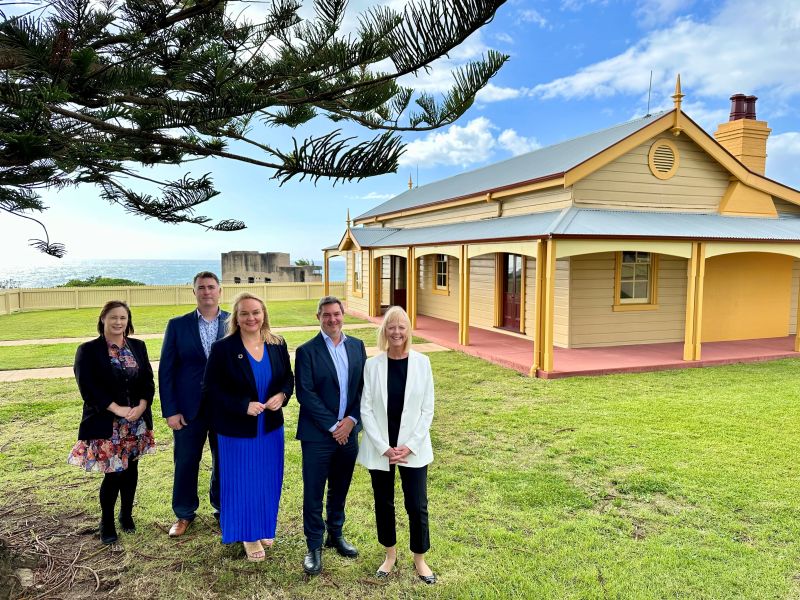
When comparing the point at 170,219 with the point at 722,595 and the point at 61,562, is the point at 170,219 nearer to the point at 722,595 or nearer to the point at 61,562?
the point at 61,562

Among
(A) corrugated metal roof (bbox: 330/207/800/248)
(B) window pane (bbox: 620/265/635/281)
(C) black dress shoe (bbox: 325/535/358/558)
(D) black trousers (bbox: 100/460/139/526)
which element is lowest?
(C) black dress shoe (bbox: 325/535/358/558)

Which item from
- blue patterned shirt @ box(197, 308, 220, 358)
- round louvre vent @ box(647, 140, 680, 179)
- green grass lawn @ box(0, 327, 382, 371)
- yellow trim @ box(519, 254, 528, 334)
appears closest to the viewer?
blue patterned shirt @ box(197, 308, 220, 358)

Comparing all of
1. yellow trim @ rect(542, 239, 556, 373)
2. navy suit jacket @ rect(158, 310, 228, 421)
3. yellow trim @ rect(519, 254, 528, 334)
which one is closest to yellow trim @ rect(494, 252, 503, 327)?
yellow trim @ rect(519, 254, 528, 334)

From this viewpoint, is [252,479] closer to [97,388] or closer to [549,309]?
[97,388]

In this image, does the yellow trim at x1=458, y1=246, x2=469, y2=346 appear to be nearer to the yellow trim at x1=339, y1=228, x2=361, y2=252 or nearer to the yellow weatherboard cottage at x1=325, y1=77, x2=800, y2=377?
the yellow weatherboard cottage at x1=325, y1=77, x2=800, y2=377

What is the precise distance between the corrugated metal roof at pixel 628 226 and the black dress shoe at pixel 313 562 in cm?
686

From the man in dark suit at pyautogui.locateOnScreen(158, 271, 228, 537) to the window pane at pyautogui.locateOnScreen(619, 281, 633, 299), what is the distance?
9.89 m

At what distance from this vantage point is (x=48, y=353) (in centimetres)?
1146

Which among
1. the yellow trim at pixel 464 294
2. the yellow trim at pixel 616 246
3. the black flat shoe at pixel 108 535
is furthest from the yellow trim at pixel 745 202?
the black flat shoe at pixel 108 535

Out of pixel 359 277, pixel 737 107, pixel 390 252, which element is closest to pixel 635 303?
pixel 390 252

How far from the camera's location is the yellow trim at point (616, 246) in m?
8.90

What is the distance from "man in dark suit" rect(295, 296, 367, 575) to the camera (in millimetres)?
3221

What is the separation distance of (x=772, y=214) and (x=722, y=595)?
1232 centimetres

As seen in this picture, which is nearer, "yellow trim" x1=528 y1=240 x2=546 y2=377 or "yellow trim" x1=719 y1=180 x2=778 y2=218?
"yellow trim" x1=528 y1=240 x2=546 y2=377
